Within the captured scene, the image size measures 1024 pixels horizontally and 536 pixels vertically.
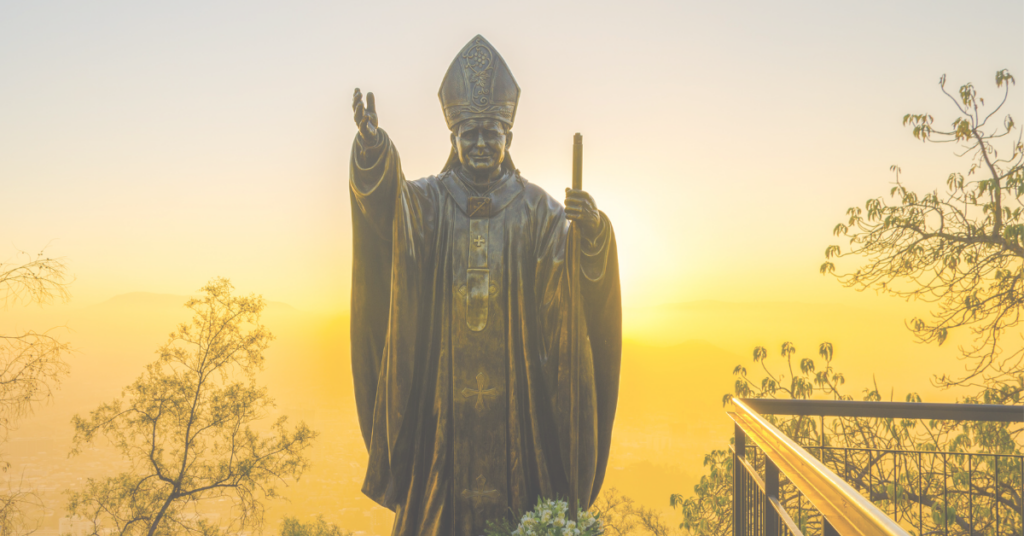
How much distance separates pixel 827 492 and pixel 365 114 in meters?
2.14

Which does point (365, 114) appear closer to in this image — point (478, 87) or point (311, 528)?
point (478, 87)

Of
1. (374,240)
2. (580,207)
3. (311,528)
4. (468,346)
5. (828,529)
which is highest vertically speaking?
(580,207)

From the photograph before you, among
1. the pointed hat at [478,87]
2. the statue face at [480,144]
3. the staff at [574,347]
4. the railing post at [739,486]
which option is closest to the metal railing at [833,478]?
the railing post at [739,486]

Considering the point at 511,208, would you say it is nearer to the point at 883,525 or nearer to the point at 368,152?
the point at 368,152

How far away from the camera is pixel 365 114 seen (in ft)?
9.39

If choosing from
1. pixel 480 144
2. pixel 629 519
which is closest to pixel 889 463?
pixel 629 519

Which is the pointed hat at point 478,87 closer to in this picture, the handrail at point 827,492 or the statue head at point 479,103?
the statue head at point 479,103

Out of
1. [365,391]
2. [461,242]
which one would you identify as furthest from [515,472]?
[461,242]

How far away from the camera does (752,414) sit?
332 centimetres

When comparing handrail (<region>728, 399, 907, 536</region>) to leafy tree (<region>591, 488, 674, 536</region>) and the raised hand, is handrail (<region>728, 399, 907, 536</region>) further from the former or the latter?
leafy tree (<region>591, 488, 674, 536</region>)

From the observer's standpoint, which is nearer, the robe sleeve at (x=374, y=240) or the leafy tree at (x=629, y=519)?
the robe sleeve at (x=374, y=240)

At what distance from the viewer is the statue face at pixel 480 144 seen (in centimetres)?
328

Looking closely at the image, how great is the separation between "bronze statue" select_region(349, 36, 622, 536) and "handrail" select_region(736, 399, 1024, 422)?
120 centimetres

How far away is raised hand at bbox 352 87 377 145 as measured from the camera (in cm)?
284
